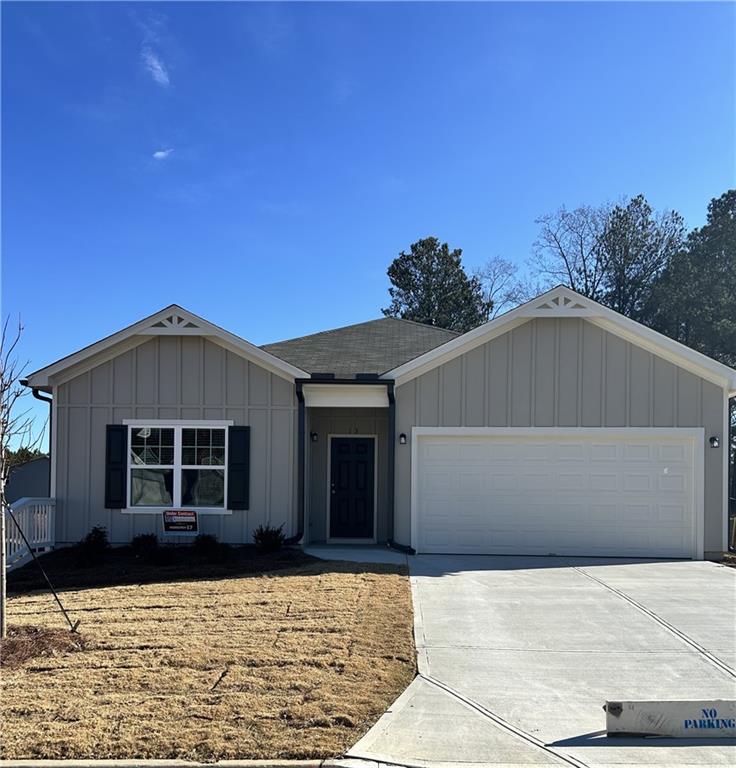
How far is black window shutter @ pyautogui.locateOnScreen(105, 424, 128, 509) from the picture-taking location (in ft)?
38.7

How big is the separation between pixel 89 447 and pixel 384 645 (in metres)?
7.72

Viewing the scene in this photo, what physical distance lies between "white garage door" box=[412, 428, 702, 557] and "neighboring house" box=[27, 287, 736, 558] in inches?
1.0

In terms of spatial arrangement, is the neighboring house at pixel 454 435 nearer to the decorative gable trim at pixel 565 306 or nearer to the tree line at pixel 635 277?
the decorative gable trim at pixel 565 306

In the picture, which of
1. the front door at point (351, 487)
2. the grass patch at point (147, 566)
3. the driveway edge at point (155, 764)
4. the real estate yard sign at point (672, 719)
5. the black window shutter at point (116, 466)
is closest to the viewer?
the driveway edge at point (155, 764)

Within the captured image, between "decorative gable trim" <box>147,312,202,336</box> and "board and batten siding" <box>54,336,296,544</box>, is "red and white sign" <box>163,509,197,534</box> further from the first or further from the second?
"decorative gable trim" <box>147,312,202,336</box>

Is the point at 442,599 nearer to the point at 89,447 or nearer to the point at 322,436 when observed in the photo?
the point at 322,436

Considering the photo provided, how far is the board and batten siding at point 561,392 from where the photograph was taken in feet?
38.2

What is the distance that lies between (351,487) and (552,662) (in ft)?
25.8

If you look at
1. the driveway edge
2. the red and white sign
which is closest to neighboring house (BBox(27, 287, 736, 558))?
the red and white sign

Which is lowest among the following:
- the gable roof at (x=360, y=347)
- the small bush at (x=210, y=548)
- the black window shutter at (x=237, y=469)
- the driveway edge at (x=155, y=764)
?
the small bush at (x=210, y=548)

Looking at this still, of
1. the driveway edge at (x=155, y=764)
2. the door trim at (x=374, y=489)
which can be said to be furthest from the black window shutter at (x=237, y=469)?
the driveway edge at (x=155, y=764)

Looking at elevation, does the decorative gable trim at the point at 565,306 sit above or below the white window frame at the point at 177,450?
above

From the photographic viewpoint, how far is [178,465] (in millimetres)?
11906

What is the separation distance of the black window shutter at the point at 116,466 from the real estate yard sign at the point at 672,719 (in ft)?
30.9
